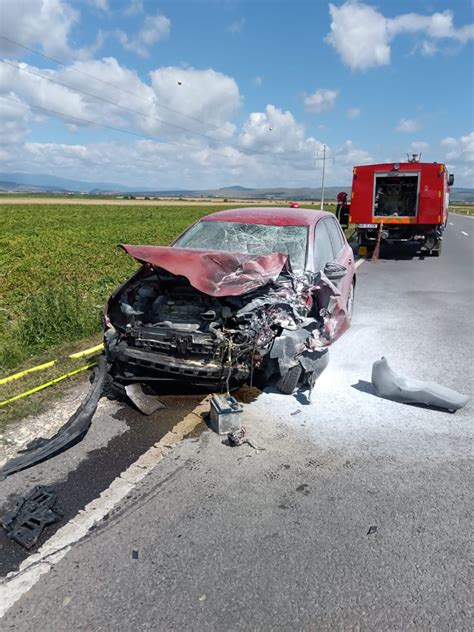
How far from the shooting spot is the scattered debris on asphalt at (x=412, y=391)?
15.0 feet

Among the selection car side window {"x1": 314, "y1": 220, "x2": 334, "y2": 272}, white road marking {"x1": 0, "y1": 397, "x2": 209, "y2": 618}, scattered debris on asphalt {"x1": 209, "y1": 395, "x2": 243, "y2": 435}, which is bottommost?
white road marking {"x1": 0, "y1": 397, "x2": 209, "y2": 618}

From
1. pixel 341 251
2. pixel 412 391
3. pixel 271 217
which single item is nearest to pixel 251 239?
pixel 271 217

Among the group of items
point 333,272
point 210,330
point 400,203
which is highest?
point 400,203

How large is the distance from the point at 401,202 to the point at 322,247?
10.7 meters

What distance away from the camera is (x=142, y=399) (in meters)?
4.57

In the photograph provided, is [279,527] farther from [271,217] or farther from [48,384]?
[271,217]

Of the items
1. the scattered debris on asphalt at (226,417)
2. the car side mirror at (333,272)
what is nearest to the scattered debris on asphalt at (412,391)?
the car side mirror at (333,272)

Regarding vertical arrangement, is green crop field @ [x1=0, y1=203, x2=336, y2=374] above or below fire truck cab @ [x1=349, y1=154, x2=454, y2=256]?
below

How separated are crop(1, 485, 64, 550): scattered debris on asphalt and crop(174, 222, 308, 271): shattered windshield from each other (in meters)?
3.31

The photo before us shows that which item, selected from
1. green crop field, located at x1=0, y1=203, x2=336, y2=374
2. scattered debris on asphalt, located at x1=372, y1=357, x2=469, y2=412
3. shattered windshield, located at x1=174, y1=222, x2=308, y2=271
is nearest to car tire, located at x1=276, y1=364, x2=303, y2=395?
scattered debris on asphalt, located at x1=372, y1=357, x2=469, y2=412

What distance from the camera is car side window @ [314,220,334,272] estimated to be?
230 inches

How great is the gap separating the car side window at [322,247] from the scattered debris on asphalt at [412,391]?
139cm

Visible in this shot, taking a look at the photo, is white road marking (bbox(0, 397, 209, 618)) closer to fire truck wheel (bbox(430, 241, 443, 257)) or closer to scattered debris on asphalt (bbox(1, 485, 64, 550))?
scattered debris on asphalt (bbox(1, 485, 64, 550))

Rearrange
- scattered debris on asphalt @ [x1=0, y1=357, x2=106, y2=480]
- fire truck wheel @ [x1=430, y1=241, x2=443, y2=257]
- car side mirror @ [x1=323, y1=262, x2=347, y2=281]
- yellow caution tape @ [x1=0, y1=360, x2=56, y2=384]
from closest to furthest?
scattered debris on asphalt @ [x1=0, y1=357, x2=106, y2=480]
yellow caution tape @ [x1=0, y1=360, x2=56, y2=384]
car side mirror @ [x1=323, y1=262, x2=347, y2=281]
fire truck wheel @ [x1=430, y1=241, x2=443, y2=257]
